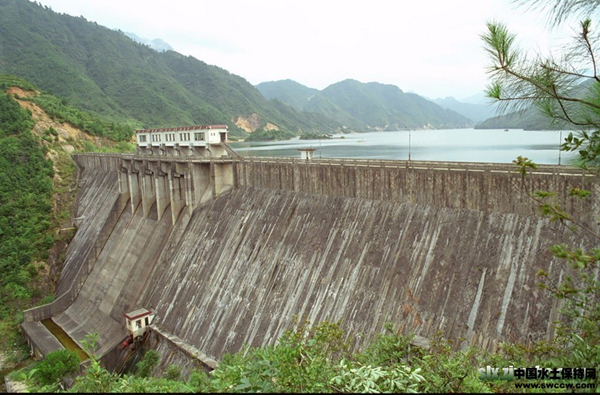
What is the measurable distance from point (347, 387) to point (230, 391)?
1.88 meters

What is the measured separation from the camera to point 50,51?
129 meters

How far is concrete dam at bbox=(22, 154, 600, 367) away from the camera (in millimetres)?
14578

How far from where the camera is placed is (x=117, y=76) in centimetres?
14688

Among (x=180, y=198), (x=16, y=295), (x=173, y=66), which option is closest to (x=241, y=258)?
(x=180, y=198)

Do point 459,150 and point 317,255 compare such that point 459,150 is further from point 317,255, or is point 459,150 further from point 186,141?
point 317,255

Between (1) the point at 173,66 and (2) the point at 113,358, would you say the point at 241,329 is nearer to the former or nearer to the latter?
(2) the point at 113,358

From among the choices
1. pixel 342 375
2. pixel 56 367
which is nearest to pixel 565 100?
pixel 342 375

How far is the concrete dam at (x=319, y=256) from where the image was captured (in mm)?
14578

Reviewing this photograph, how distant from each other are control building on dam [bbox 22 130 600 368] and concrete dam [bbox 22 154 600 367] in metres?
0.06

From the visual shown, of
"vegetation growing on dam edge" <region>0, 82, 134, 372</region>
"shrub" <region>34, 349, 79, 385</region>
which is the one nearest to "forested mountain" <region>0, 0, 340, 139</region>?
"vegetation growing on dam edge" <region>0, 82, 134, 372</region>

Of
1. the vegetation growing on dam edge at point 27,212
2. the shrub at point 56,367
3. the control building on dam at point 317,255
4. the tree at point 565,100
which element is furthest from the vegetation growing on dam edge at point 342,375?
the vegetation growing on dam edge at point 27,212

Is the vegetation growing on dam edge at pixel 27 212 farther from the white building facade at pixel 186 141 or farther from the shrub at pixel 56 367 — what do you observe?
the white building facade at pixel 186 141

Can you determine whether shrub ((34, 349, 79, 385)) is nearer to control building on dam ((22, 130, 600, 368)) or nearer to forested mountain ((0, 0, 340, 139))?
control building on dam ((22, 130, 600, 368))

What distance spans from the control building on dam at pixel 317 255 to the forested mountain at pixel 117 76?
86.0 metres
